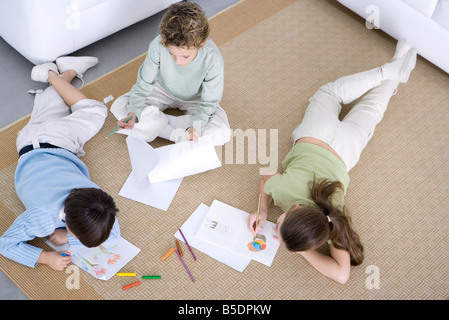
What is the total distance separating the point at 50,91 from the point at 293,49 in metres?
1.00

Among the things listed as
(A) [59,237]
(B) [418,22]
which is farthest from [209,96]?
(B) [418,22]

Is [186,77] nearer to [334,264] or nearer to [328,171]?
[328,171]

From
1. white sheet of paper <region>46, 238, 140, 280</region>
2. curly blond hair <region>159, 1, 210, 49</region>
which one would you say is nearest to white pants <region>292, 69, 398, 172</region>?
curly blond hair <region>159, 1, 210, 49</region>

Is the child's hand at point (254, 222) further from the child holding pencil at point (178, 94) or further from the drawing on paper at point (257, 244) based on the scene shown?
the child holding pencil at point (178, 94)

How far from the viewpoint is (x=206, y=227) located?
1.64 m

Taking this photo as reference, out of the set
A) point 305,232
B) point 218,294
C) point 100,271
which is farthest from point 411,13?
point 100,271

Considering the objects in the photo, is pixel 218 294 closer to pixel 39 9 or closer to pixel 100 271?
pixel 100 271

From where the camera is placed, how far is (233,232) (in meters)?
1.63

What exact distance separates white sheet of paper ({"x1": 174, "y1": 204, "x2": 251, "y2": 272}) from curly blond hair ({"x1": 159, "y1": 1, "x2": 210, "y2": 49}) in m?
0.56

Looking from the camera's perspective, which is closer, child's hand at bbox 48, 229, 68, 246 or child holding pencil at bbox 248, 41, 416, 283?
child holding pencil at bbox 248, 41, 416, 283

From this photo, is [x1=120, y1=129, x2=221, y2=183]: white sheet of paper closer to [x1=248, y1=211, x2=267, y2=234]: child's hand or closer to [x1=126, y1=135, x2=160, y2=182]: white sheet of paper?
[x1=126, y1=135, x2=160, y2=182]: white sheet of paper

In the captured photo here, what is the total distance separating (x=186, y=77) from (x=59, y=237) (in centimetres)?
66

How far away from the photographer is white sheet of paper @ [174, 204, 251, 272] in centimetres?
159

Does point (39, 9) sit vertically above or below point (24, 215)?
above
